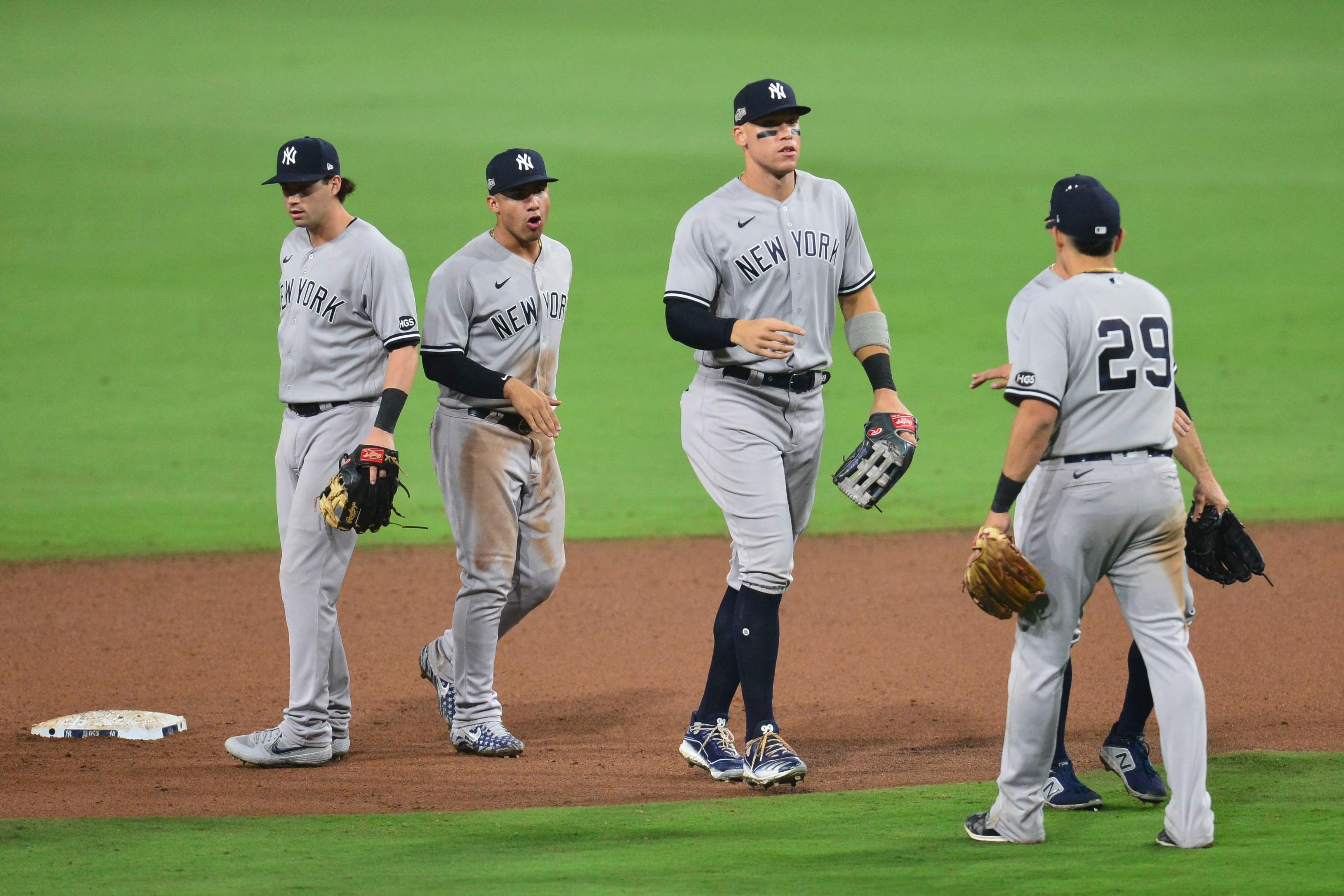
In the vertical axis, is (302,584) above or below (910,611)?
above

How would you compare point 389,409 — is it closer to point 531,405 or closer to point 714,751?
point 531,405

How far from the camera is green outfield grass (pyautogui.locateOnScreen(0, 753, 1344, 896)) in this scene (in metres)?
3.51

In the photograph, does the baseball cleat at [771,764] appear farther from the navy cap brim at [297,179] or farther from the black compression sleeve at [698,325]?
the navy cap brim at [297,179]

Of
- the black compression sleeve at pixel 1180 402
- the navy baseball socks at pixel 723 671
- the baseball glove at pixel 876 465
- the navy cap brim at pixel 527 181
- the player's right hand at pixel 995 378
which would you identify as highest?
the navy cap brim at pixel 527 181

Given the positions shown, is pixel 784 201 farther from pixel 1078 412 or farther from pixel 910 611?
pixel 910 611

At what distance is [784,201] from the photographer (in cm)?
493

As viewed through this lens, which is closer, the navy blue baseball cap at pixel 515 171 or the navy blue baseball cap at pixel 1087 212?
the navy blue baseball cap at pixel 1087 212

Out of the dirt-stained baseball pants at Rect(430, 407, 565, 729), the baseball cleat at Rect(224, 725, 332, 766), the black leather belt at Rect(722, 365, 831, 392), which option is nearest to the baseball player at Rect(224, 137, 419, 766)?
the baseball cleat at Rect(224, 725, 332, 766)

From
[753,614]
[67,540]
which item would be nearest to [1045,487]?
[753,614]

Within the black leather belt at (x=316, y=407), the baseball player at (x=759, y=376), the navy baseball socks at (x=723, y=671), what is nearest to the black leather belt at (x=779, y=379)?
the baseball player at (x=759, y=376)

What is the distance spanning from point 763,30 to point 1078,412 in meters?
21.2

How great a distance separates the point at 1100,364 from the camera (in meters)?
3.76

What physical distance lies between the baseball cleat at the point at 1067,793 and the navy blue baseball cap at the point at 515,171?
2.62 metres

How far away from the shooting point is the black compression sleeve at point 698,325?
15.3ft
